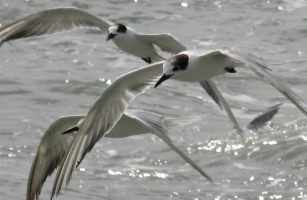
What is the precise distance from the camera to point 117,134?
912 cm

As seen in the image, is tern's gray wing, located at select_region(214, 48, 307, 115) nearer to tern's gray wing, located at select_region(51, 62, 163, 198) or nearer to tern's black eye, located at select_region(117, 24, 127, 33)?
tern's gray wing, located at select_region(51, 62, 163, 198)

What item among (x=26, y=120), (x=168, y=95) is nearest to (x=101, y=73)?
(x=168, y=95)

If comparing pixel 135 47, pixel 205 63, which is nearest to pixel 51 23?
pixel 135 47

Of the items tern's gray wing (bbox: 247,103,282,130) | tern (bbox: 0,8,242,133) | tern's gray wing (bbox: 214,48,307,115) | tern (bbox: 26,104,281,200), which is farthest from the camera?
tern's gray wing (bbox: 247,103,282,130)

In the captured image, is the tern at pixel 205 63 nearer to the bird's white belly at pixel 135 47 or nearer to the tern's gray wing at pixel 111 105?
the tern's gray wing at pixel 111 105

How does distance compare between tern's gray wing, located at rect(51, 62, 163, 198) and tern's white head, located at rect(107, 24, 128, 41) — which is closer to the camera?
tern's gray wing, located at rect(51, 62, 163, 198)

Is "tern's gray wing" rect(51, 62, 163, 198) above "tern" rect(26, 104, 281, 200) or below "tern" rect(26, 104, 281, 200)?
above

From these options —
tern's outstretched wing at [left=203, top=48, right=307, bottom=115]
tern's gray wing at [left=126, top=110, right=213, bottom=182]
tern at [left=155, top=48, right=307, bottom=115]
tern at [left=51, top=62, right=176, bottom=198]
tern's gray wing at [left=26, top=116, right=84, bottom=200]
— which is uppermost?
tern's outstretched wing at [left=203, top=48, right=307, bottom=115]

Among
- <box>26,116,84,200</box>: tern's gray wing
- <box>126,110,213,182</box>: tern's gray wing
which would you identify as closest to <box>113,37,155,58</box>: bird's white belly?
<box>126,110,213,182</box>: tern's gray wing

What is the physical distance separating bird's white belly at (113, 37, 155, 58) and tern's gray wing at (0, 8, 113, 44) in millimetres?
320

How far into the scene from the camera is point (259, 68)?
760 centimetres

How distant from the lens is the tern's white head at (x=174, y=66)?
26.1ft

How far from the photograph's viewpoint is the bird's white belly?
10031mm

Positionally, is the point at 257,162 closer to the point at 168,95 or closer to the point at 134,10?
the point at 168,95
